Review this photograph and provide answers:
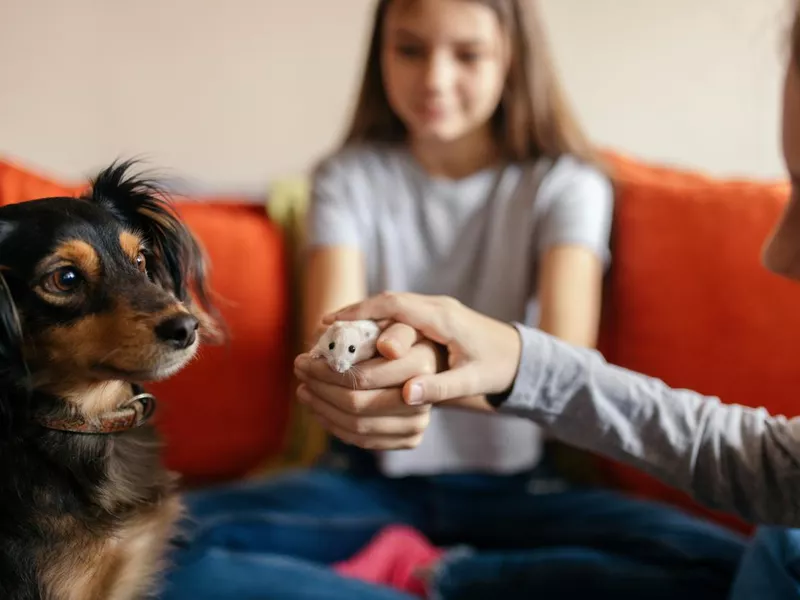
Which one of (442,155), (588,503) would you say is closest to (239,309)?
(442,155)

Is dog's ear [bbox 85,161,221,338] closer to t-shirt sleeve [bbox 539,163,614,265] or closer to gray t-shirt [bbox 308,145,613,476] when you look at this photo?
gray t-shirt [bbox 308,145,613,476]

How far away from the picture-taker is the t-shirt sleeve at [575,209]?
1220 millimetres

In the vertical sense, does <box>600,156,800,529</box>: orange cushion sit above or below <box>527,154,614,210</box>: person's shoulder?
below

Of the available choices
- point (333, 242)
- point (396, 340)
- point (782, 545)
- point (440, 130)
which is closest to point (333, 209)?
point (333, 242)

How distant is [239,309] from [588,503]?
0.71 metres

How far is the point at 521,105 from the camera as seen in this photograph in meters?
1.30

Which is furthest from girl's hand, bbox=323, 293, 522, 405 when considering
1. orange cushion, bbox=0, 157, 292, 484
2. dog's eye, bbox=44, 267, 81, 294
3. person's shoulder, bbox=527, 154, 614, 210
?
orange cushion, bbox=0, 157, 292, 484

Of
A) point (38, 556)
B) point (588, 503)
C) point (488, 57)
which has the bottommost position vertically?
point (588, 503)

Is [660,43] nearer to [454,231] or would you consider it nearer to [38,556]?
[454,231]

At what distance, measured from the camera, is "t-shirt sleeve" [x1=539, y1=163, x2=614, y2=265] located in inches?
48.0

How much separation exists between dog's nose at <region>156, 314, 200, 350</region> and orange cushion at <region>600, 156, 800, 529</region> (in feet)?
2.77

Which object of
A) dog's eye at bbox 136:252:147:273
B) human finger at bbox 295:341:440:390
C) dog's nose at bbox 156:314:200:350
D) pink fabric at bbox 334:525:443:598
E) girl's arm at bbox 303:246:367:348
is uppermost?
dog's eye at bbox 136:252:147:273

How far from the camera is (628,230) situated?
133cm

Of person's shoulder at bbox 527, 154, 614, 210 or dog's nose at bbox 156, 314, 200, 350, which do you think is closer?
dog's nose at bbox 156, 314, 200, 350
